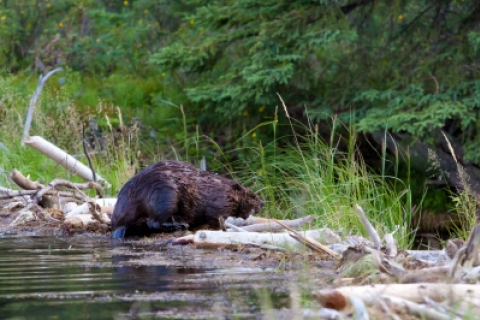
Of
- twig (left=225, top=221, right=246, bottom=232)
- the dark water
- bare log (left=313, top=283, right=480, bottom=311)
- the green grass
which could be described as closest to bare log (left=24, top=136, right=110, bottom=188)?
the green grass

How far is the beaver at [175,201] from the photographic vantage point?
257 inches

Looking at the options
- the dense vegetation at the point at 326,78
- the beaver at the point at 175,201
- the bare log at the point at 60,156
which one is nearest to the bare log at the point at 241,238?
the beaver at the point at 175,201

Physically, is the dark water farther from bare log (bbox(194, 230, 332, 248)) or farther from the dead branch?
bare log (bbox(194, 230, 332, 248))

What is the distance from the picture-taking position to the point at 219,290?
4.12 meters

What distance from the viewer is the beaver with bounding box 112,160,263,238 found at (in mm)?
6531

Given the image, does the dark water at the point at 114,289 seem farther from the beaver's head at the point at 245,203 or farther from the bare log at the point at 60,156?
the bare log at the point at 60,156

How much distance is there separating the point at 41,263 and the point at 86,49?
44.9 feet

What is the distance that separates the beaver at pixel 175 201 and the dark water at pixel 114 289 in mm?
868

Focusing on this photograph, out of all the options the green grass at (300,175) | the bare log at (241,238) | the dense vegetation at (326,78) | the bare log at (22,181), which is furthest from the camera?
the dense vegetation at (326,78)

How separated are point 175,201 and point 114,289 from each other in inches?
91.4

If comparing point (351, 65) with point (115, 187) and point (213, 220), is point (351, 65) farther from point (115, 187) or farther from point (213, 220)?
point (213, 220)

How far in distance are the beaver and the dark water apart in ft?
2.85

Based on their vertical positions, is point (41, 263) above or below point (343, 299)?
below

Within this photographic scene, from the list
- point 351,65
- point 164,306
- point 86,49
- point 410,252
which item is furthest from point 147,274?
point 86,49
